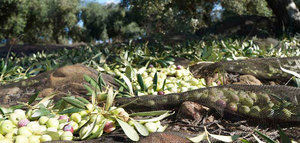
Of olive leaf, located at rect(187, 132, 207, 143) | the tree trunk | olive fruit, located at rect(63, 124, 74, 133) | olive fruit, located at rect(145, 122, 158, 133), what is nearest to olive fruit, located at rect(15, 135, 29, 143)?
olive fruit, located at rect(63, 124, 74, 133)

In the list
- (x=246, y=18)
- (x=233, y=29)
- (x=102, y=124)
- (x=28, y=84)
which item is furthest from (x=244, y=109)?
(x=246, y=18)

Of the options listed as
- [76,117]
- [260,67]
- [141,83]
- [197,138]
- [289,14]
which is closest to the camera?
[197,138]

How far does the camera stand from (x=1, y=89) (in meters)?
2.28

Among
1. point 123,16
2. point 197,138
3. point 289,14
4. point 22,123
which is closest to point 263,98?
point 197,138

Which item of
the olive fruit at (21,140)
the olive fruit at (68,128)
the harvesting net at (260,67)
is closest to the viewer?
the olive fruit at (21,140)

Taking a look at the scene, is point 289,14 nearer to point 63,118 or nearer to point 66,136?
point 63,118

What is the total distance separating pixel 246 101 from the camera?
4.59ft

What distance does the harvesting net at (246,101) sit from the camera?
128 cm

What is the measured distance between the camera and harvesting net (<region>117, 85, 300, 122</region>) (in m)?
1.28

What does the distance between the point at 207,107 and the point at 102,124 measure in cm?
67

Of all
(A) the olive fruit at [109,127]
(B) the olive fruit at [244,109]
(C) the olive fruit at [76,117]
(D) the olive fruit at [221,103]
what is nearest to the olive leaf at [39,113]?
(C) the olive fruit at [76,117]

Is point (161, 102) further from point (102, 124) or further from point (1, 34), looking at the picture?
point (1, 34)

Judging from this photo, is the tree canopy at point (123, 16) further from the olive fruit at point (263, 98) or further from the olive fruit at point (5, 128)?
the olive fruit at point (263, 98)

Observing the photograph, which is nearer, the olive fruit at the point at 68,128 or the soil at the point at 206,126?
the soil at the point at 206,126
